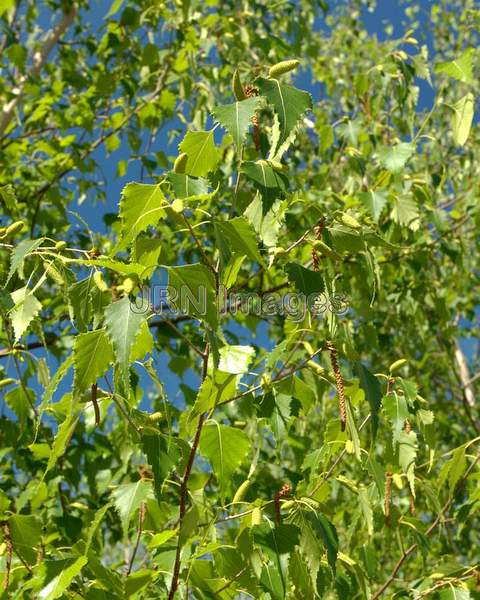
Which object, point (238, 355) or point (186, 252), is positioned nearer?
point (238, 355)

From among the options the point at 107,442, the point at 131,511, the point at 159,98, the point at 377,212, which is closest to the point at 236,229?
the point at 131,511

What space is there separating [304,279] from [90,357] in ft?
1.07

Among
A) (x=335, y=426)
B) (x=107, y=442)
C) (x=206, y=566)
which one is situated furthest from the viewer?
(x=107, y=442)

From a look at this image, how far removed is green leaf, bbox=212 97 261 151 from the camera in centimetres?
95

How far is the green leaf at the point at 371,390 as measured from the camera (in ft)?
3.21

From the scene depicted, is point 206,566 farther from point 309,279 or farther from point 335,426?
point 309,279

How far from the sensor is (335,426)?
4.18 ft

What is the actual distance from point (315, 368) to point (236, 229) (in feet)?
1.04

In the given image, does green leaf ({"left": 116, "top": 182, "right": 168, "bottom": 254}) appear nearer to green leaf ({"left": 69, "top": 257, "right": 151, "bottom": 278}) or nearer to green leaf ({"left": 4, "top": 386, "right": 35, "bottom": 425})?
green leaf ({"left": 69, "top": 257, "right": 151, "bottom": 278})

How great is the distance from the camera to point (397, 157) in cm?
210

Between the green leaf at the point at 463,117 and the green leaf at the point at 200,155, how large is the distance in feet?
2.81

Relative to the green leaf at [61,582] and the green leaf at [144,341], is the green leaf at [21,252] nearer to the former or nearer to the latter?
the green leaf at [144,341]

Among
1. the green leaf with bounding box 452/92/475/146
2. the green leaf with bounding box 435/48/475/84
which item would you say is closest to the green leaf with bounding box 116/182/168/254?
the green leaf with bounding box 452/92/475/146

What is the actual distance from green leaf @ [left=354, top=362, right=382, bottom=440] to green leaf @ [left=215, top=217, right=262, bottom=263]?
0.22 m
